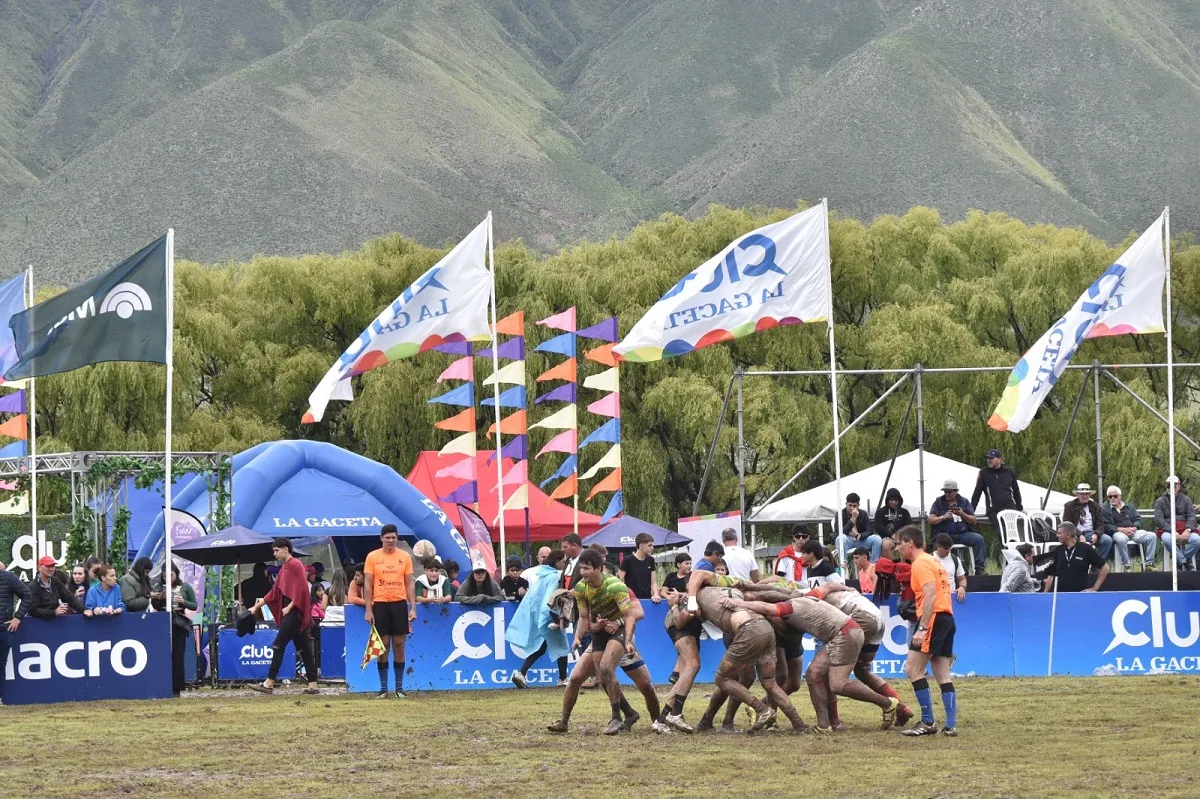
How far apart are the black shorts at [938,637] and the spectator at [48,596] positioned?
34.2ft

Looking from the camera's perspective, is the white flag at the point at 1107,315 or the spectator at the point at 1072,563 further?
the white flag at the point at 1107,315

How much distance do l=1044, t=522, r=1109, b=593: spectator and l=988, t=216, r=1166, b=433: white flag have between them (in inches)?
93.7

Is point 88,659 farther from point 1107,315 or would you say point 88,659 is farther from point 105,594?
point 1107,315

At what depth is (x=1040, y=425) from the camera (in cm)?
4634

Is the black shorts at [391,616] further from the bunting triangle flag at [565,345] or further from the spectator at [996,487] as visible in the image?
the bunting triangle flag at [565,345]

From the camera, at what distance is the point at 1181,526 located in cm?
2836

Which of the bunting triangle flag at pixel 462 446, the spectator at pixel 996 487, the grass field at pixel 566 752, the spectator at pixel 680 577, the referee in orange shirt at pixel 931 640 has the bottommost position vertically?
the grass field at pixel 566 752

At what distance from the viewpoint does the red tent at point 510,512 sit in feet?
135

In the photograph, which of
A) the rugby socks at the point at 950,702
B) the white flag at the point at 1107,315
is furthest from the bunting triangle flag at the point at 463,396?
the rugby socks at the point at 950,702

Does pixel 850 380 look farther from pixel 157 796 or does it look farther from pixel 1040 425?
pixel 157 796

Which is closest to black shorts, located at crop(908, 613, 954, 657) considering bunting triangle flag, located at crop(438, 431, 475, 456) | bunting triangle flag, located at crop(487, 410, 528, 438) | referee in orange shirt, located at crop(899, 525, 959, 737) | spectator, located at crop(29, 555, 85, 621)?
referee in orange shirt, located at crop(899, 525, 959, 737)

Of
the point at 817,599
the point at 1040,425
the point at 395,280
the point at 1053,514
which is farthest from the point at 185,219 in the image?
the point at 817,599

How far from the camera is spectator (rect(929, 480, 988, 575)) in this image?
26.6m

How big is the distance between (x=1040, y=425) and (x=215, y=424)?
2198 cm
